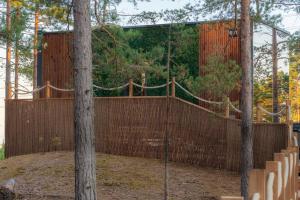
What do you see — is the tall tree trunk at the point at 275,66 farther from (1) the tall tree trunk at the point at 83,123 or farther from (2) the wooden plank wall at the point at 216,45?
(1) the tall tree trunk at the point at 83,123

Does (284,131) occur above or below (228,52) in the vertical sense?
below

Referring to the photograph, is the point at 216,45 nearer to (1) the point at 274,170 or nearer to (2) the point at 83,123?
(2) the point at 83,123

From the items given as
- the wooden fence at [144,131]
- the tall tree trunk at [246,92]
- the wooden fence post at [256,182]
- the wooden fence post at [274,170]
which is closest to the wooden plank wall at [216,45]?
the wooden fence at [144,131]

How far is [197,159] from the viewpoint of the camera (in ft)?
46.2

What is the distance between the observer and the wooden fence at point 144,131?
13.4 metres

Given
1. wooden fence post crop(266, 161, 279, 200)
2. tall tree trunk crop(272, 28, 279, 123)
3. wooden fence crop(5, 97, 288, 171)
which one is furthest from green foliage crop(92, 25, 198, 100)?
wooden fence post crop(266, 161, 279, 200)

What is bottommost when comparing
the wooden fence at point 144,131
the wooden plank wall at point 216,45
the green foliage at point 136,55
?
the wooden fence at point 144,131

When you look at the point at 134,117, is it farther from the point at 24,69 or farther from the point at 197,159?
the point at 24,69

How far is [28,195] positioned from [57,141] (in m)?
5.56

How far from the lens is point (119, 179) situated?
38.3 feet

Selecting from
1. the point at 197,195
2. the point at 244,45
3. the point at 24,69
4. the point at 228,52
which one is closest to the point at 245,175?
the point at 197,195

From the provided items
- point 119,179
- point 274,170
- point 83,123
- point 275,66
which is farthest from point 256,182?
point 275,66

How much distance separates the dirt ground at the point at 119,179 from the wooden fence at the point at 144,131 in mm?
524

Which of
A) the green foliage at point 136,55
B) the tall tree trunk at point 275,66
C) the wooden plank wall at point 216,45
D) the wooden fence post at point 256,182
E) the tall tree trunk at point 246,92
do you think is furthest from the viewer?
the tall tree trunk at point 275,66
